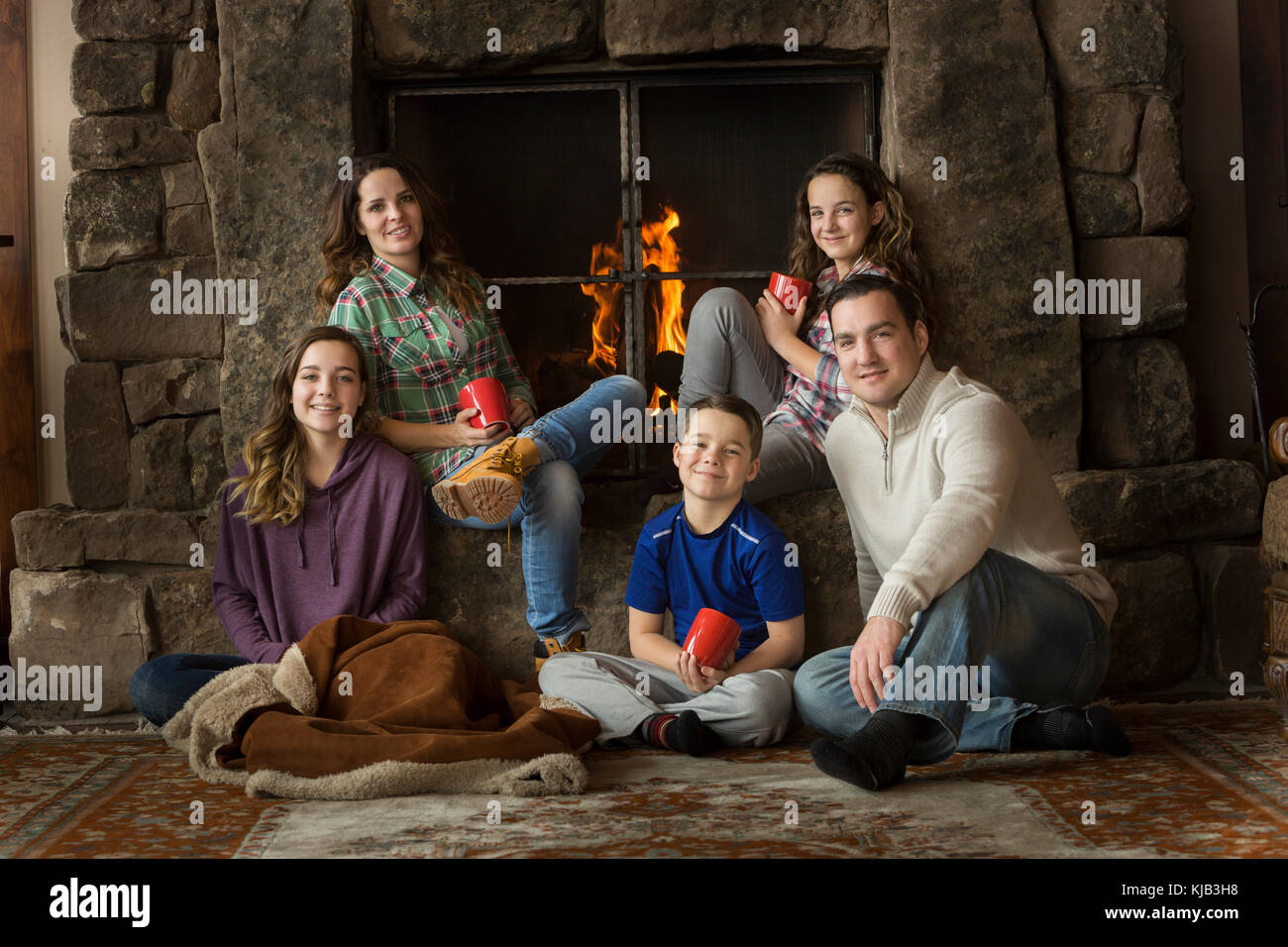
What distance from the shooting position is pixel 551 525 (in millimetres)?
2859

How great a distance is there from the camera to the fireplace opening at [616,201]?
3.47 metres

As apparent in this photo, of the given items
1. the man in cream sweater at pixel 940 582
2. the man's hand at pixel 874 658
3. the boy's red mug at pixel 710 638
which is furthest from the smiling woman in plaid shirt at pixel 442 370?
the man's hand at pixel 874 658

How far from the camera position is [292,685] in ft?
8.07

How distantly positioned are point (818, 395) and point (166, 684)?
163 cm

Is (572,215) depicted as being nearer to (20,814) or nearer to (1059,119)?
(1059,119)

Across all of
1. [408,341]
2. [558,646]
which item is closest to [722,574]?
[558,646]

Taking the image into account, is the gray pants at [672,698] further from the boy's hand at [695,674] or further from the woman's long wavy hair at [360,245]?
the woman's long wavy hair at [360,245]

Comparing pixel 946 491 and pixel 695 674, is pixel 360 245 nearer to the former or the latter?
pixel 695 674

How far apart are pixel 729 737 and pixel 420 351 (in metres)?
1.21

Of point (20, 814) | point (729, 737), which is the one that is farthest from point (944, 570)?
point (20, 814)

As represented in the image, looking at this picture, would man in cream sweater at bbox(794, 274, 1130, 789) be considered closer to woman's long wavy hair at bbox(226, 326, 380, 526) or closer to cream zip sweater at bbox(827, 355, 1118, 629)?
cream zip sweater at bbox(827, 355, 1118, 629)

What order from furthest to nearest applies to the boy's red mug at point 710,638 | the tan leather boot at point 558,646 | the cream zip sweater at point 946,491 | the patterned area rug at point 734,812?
the tan leather boot at point 558,646, the boy's red mug at point 710,638, the cream zip sweater at point 946,491, the patterned area rug at point 734,812

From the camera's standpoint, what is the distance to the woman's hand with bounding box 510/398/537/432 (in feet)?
9.90

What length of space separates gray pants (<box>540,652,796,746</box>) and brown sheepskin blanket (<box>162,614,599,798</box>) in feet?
0.18
